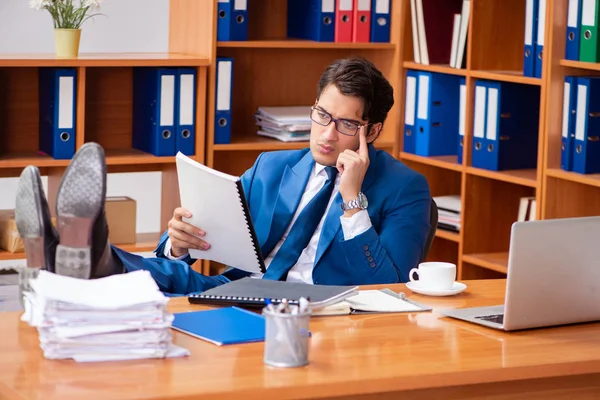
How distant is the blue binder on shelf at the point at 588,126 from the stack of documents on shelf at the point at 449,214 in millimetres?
750

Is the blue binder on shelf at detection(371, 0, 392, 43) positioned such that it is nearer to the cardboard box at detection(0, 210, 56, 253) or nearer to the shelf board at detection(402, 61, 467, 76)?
the shelf board at detection(402, 61, 467, 76)

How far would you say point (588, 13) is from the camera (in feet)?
11.5

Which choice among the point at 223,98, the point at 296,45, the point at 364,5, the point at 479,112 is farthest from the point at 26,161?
the point at 479,112

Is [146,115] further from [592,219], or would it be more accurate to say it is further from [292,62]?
[592,219]

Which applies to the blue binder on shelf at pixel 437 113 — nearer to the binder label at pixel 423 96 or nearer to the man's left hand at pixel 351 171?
the binder label at pixel 423 96

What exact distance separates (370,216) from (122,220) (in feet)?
5.18

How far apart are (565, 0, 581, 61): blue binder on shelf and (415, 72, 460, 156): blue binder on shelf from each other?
72cm

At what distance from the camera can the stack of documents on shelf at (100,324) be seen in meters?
1.75

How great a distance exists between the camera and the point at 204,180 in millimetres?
2484

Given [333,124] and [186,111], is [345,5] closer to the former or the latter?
[186,111]

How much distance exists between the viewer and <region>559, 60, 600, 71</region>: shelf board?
3467 mm

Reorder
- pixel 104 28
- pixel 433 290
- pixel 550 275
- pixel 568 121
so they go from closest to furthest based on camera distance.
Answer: pixel 550 275 → pixel 433 290 → pixel 568 121 → pixel 104 28

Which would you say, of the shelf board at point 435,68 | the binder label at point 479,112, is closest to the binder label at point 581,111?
the binder label at point 479,112

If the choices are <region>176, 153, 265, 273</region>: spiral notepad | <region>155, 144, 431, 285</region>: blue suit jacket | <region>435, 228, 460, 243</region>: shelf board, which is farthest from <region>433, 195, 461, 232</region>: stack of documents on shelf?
<region>176, 153, 265, 273</region>: spiral notepad
